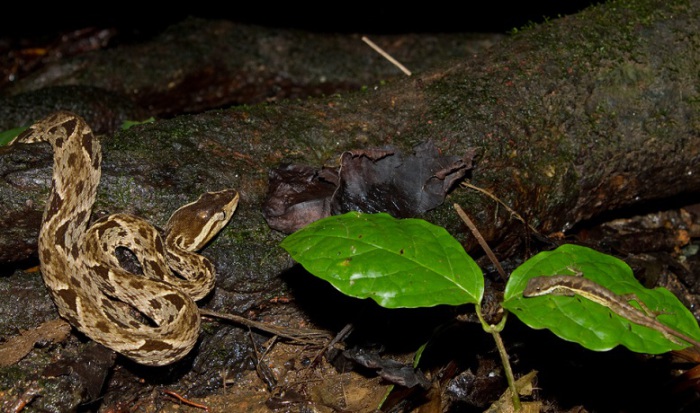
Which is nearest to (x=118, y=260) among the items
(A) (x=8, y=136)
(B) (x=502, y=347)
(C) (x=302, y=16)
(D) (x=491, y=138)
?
(A) (x=8, y=136)

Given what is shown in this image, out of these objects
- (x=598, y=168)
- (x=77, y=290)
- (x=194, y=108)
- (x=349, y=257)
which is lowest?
(x=194, y=108)

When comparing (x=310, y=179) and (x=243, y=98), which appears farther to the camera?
(x=243, y=98)

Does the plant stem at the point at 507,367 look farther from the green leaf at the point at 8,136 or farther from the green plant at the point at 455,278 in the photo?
the green leaf at the point at 8,136

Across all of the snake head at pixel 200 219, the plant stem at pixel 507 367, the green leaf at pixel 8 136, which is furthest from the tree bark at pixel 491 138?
the plant stem at pixel 507 367

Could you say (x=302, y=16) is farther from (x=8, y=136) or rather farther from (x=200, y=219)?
(x=200, y=219)

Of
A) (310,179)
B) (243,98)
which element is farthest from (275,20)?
(310,179)

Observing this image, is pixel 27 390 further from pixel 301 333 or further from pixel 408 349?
pixel 408 349

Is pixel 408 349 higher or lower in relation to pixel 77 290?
lower

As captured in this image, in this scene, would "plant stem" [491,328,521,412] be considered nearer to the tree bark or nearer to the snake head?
the tree bark
